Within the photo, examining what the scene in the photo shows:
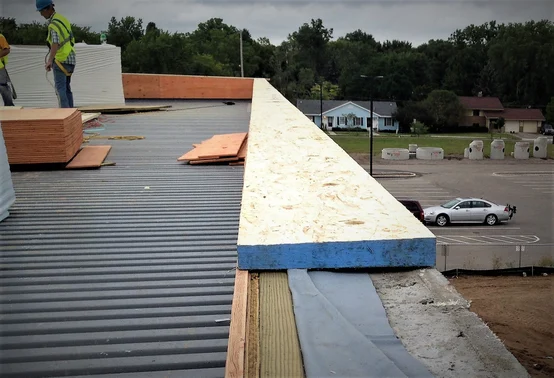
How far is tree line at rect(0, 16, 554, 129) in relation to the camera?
6610 centimetres

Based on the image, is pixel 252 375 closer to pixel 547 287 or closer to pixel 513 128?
pixel 547 287

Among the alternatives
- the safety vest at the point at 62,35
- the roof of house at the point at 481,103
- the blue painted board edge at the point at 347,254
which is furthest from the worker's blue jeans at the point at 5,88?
the roof of house at the point at 481,103

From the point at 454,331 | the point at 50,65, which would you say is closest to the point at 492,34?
the point at 50,65

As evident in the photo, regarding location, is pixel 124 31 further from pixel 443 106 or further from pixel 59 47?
pixel 59 47

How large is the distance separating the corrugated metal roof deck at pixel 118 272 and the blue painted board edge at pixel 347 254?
0.49 meters

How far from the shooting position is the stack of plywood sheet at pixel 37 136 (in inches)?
259

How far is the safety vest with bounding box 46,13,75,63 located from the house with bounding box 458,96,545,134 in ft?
231

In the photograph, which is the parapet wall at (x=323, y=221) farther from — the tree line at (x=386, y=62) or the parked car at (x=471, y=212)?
the tree line at (x=386, y=62)

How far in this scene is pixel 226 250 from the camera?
13.7 feet

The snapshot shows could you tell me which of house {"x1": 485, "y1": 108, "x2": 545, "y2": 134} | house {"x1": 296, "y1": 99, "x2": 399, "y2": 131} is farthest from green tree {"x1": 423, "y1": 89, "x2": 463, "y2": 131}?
house {"x1": 485, "y1": 108, "x2": 545, "y2": 134}

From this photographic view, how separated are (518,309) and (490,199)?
17026 mm

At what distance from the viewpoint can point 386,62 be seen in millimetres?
84938

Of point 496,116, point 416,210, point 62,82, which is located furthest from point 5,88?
point 496,116

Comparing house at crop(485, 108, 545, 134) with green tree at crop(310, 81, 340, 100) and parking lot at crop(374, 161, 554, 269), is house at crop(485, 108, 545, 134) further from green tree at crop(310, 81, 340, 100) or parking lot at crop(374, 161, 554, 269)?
parking lot at crop(374, 161, 554, 269)
